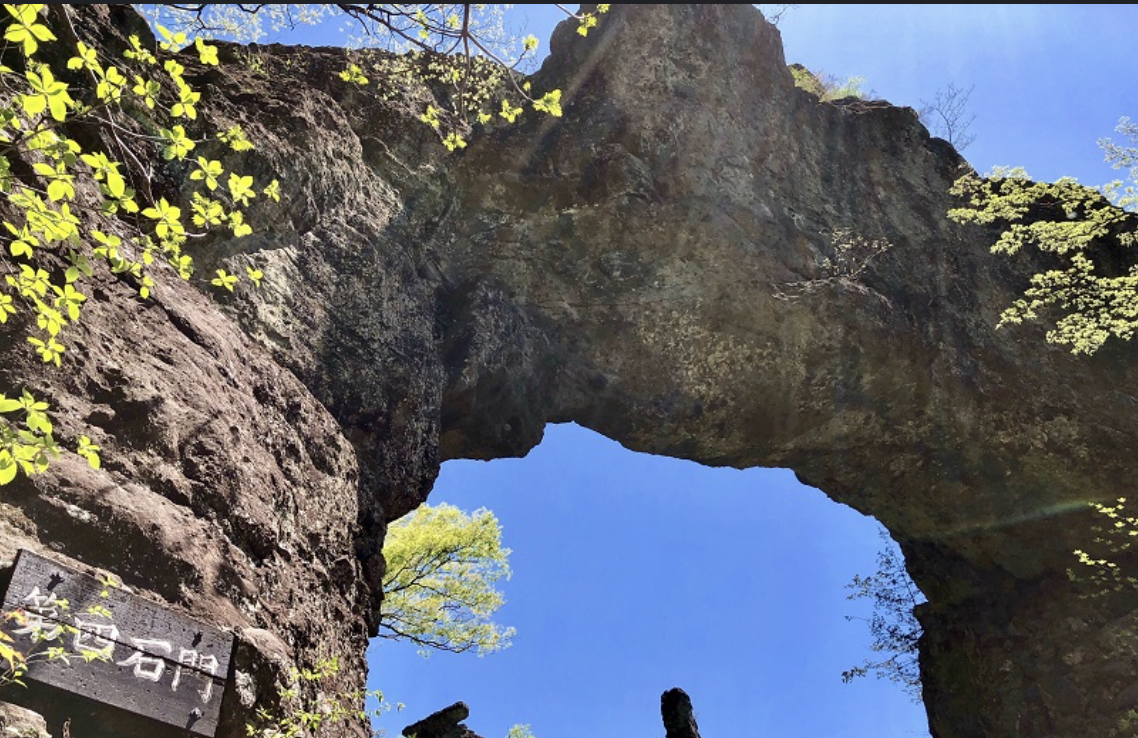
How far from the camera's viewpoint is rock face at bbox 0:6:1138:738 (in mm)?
8578

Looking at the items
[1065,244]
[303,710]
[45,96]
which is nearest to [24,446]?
[45,96]

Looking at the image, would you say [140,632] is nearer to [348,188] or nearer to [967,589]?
[348,188]

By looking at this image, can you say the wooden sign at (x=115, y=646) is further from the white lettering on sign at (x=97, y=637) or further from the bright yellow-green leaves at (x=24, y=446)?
the bright yellow-green leaves at (x=24, y=446)

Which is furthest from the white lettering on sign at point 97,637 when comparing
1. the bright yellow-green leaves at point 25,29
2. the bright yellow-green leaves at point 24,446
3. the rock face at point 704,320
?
the rock face at point 704,320

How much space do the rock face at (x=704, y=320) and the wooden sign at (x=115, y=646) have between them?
8.44 feet

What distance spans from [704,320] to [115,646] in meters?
9.22

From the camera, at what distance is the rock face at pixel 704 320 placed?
28.1 ft

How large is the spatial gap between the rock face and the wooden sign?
2.57 metres

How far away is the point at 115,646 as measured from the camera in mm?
4309

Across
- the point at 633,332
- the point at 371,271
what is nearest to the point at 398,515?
the point at 371,271

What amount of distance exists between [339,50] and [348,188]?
3081 mm

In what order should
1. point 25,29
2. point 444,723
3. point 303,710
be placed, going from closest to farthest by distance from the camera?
1. point 25,29
2. point 303,710
3. point 444,723

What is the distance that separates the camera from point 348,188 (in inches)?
366

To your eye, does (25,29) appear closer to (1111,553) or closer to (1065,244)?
(1065,244)
